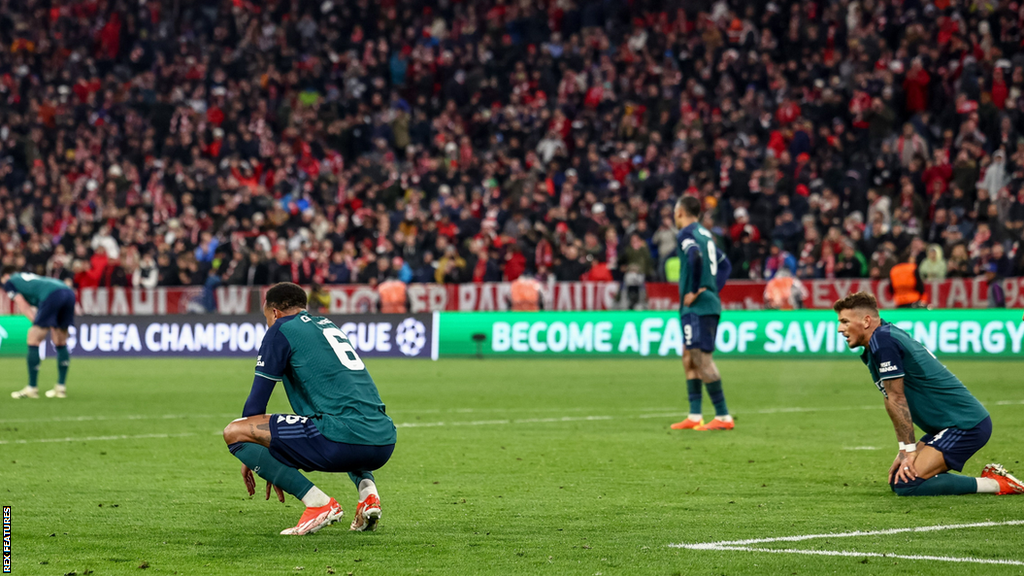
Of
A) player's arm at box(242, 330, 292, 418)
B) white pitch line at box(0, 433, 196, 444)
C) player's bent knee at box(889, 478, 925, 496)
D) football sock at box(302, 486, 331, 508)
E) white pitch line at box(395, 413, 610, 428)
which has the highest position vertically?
player's arm at box(242, 330, 292, 418)

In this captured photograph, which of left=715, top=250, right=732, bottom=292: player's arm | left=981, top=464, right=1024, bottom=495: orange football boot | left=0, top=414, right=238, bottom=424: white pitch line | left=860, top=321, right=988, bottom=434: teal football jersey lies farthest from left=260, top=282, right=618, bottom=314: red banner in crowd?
left=981, top=464, right=1024, bottom=495: orange football boot

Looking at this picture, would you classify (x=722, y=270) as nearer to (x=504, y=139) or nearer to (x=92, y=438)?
(x=92, y=438)

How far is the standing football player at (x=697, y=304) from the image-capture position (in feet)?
41.9

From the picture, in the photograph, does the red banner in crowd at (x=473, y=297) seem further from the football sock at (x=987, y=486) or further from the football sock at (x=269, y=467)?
the football sock at (x=269, y=467)

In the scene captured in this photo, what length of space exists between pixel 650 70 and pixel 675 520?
2380cm

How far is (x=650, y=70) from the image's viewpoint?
30375 mm

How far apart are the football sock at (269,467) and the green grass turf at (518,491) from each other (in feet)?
0.90

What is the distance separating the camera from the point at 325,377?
7.05m

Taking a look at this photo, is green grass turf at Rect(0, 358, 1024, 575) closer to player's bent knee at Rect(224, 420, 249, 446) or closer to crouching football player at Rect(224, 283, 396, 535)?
crouching football player at Rect(224, 283, 396, 535)

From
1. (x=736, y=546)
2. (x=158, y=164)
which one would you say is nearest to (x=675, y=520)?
(x=736, y=546)

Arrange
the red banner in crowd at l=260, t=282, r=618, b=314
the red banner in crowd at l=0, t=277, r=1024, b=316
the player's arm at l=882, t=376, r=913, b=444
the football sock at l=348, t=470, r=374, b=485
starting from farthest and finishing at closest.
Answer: the red banner in crowd at l=260, t=282, r=618, b=314 → the red banner in crowd at l=0, t=277, r=1024, b=316 → the player's arm at l=882, t=376, r=913, b=444 → the football sock at l=348, t=470, r=374, b=485

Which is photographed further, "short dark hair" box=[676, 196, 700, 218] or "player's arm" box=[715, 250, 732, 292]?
"player's arm" box=[715, 250, 732, 292]

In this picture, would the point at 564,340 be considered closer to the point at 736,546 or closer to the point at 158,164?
the point at 158,164

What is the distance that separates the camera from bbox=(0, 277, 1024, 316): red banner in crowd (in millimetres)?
22337
